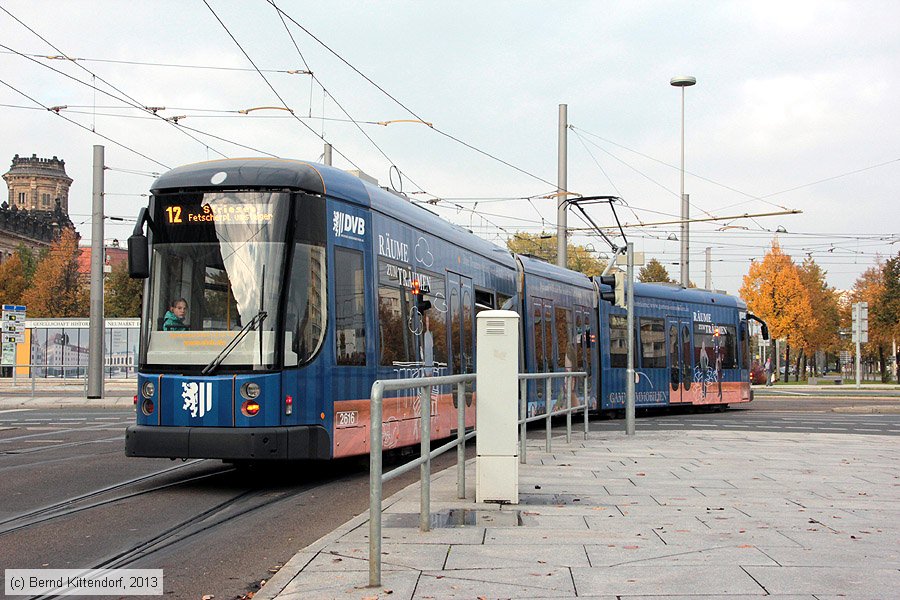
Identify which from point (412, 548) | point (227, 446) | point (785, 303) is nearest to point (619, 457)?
point (227, 446)

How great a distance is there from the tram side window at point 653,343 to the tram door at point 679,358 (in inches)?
10.7

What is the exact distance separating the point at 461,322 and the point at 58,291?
50393mm

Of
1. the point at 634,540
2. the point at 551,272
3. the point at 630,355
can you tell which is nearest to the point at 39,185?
the point at 551,272

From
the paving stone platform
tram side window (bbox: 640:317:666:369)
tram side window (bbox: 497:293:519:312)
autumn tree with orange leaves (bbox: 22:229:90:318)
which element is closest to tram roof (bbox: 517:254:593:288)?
tram side window (bbox: 497:293:519:312)

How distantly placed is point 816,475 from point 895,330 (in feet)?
190

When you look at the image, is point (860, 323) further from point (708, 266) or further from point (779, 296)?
point (708, 266)

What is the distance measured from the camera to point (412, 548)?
7.13m

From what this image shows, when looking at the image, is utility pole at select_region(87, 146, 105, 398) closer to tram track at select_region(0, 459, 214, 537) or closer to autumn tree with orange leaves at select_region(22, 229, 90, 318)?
tram track at select_region(0, 459, 214, 537)

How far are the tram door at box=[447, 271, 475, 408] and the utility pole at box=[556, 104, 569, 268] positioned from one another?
1341cm

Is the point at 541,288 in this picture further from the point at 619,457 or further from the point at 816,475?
the point at 816,475

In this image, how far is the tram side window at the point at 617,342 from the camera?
1067 inches

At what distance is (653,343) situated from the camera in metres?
28.8

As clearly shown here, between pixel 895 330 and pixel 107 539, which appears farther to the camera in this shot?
pixel 895 330

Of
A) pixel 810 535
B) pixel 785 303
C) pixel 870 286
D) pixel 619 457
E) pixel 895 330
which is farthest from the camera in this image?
pixel 870 286
